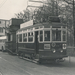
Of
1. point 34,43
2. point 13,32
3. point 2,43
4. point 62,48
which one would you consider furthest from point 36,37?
point 2,43

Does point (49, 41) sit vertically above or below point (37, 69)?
above

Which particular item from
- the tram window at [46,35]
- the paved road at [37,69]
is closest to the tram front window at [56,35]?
the tram window at [46,35]

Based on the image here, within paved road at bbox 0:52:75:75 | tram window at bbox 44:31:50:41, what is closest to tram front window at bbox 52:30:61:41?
tram window at bbox 44:31:50:41

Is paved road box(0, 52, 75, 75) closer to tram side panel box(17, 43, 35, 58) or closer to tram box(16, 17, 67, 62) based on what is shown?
tram box(16, 17, 67, 62)

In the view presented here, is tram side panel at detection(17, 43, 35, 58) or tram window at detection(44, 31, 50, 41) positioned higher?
tram window at detection(44, 31, 50, 41)

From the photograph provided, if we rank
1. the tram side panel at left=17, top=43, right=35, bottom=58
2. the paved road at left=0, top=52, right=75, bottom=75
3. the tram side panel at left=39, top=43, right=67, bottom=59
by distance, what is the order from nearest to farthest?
1. the paved road at left=0, top=52, right=75, bottom=75
2. the tram side panel at left=39, top=43, right=67, bottom=59
3. the tram side panel at left=17, top=43, right=35, bottom=58

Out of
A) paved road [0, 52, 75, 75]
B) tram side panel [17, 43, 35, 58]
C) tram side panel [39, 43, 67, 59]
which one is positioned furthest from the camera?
tram side panel [17, 43, 35, 58]

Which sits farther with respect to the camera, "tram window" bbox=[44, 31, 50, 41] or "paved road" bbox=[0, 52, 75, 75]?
"tram window" bbox=[44, 31, 50, 41]

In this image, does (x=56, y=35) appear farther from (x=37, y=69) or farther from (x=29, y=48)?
(x=37, y=69)

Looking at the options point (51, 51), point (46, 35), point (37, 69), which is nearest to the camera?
point (37, 69)

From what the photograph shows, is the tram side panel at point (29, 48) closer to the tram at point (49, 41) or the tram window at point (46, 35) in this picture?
the tram at point (49, 41)

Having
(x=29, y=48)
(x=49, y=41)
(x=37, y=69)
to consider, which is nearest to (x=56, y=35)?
(x=49, y=41)

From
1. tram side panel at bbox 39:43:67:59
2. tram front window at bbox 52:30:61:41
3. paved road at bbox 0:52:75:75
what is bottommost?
paved road at bbox 0:52:75:75

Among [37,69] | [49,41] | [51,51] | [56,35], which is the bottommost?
[37,69]
